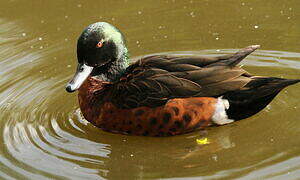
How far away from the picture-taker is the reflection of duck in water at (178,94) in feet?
20.2

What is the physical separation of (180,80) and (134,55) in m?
2.05

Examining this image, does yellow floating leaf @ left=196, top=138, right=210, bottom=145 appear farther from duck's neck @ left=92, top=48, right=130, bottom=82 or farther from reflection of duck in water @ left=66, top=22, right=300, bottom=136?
duck's neck @ left=92, top=48, right=130, bottom=82

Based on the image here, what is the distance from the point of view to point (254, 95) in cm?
624

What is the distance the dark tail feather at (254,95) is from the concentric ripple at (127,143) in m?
0.22

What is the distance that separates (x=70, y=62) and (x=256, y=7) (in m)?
3.02

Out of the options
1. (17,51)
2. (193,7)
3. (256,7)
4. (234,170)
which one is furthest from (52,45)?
(234,170)

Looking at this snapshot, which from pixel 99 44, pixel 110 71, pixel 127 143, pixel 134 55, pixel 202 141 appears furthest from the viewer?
pixel 134 55

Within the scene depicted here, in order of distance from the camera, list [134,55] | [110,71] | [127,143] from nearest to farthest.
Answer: [127,143] → [110,71] → [134,55]

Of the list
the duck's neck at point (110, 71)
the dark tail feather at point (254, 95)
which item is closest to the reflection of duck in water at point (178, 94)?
the dark tail feather at point (254, 95)

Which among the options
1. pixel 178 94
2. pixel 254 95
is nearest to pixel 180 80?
pixel 178 94

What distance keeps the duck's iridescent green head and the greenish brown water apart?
1.96 ft

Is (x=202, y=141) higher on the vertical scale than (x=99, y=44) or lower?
lower

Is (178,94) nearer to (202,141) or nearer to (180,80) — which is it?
(180,80)

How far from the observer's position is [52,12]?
9.73 metres
